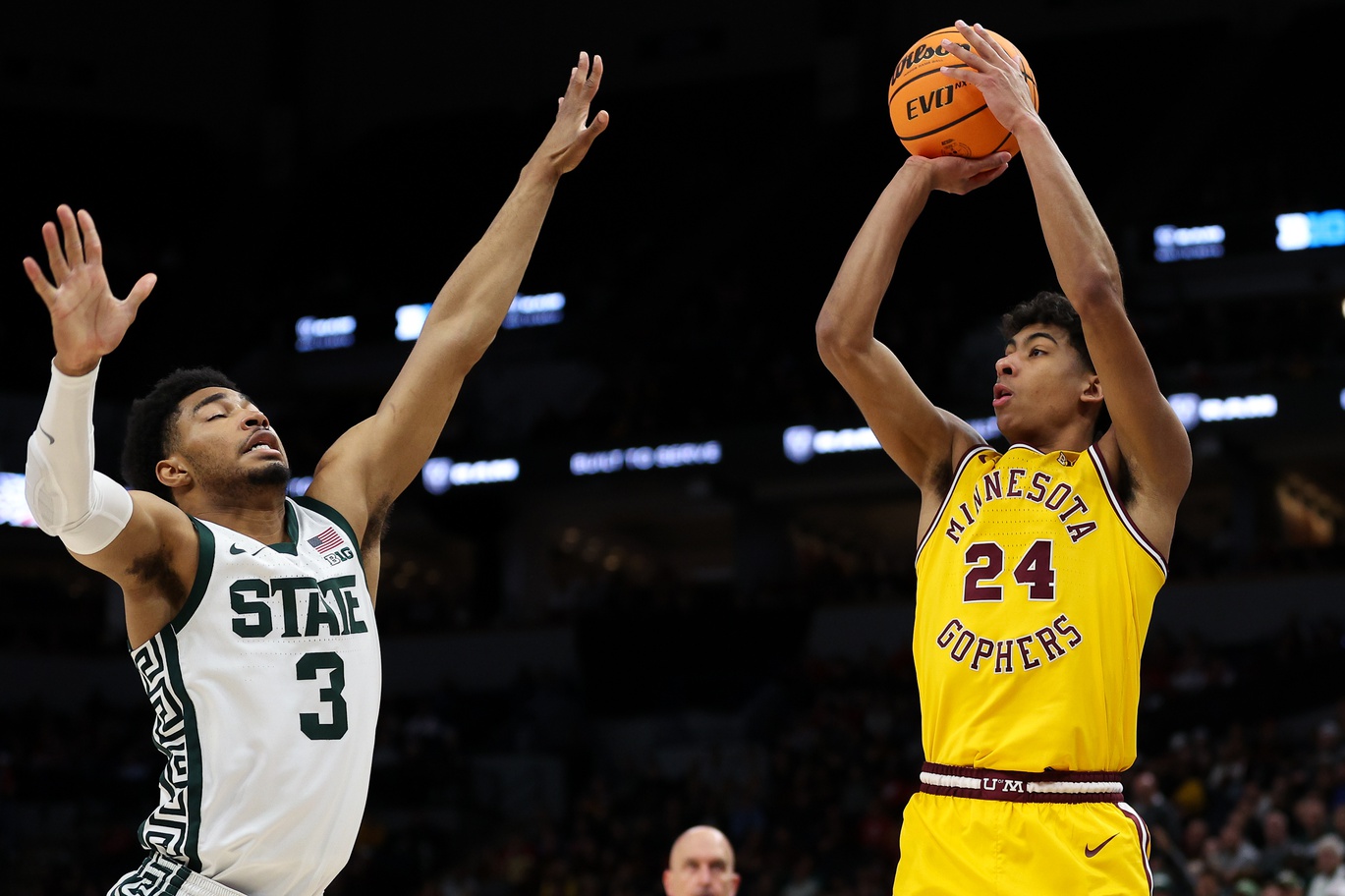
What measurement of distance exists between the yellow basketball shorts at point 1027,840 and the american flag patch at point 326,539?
1684 mm

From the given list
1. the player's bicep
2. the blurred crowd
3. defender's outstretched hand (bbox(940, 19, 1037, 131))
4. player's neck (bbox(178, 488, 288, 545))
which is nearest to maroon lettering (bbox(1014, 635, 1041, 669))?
the player's bicep

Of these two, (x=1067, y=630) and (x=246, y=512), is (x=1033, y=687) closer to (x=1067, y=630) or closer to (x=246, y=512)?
(x=1067, y=630)

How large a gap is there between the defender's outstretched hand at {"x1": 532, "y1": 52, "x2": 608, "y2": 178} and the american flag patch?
1.37 metres

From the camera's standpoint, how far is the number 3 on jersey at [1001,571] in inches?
170

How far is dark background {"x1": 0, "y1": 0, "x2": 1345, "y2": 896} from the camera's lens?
68.4ft

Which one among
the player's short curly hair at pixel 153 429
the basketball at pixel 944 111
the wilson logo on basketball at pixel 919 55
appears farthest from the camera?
the wilson logo on basketball at pixel 919 55

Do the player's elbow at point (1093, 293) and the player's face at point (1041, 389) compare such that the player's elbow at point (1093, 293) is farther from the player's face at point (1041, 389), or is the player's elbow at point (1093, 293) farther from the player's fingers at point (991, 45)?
the player's fingers at point (991, 45)

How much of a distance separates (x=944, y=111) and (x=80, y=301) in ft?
8.24

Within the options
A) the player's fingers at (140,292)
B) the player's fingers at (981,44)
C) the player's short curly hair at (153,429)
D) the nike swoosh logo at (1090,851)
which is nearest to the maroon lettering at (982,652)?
the nike swoosh logo at (1090,851)

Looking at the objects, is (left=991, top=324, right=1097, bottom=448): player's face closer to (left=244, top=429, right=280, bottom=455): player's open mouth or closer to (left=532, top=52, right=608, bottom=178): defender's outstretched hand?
(left=532, top=52, right=608, bottom=178): defender's outstretched hand

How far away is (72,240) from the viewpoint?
3695 millimetres

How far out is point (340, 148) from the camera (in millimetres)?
33062

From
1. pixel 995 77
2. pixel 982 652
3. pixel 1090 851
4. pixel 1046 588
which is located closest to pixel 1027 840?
pixel 1090 851

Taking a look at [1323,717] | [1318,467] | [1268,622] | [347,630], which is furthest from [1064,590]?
[1318,467]
